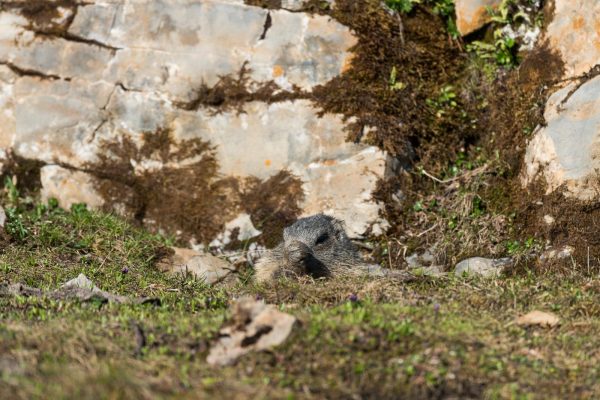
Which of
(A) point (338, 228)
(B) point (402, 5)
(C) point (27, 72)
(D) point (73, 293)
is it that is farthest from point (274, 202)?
(D) point (73, 293)

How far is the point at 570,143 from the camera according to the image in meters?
9.38

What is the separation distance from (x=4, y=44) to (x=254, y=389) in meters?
8.55

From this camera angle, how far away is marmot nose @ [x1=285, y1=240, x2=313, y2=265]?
9.22m

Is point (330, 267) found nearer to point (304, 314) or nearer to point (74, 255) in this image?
point (74, 255)

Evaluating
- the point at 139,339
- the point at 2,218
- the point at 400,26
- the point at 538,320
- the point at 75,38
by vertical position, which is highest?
the point at 400,26

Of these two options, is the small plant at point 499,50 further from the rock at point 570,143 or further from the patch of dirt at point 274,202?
the patch of dirt at point 274,202

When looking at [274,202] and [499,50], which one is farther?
[499,50]

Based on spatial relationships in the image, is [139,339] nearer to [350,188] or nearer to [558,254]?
[558,254]

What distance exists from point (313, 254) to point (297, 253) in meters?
0.42

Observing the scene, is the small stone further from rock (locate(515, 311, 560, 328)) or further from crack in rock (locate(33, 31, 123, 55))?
crack in rock (locate(33, 31, 123, 55))

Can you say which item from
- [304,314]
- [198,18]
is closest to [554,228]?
[304,314]

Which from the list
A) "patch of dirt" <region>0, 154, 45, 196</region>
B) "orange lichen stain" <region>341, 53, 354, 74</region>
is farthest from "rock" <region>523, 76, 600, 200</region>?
"patch of dirt" <region>0, 154, 45, 196</region>

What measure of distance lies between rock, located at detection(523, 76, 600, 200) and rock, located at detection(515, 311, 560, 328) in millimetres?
3356

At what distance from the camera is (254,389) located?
4.51 m
